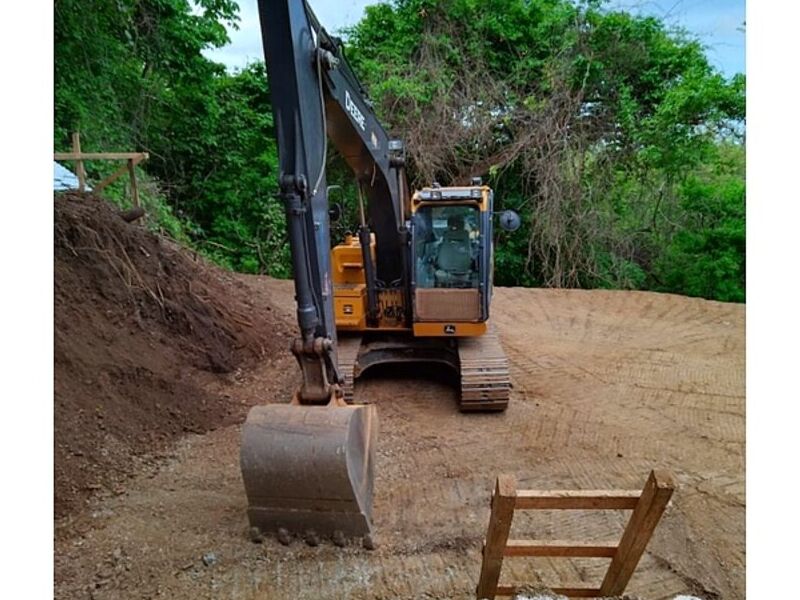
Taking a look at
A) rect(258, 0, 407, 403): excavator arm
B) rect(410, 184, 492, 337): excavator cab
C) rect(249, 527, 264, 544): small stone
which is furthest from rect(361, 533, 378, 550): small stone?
rect(410, 184, 492, 337): excavator cab

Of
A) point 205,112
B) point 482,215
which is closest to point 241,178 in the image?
point 205,112

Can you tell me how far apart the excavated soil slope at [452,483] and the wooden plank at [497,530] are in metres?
0.62

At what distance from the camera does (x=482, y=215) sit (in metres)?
5.46

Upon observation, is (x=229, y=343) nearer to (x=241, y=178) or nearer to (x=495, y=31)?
(x=241, y=178)

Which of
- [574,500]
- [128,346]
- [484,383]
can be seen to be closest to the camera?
[574,500]

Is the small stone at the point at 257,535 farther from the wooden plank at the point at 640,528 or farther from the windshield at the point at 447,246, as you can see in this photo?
the windshield at the point at 447,246

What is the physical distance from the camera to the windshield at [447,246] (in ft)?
18.3

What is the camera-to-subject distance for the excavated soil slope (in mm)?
3117

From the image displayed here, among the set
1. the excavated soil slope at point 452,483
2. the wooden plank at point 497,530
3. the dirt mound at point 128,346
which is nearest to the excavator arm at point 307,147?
the excavated soil slope at point 452,483

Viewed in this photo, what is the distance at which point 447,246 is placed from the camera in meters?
5.66

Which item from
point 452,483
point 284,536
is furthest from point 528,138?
point 284,536

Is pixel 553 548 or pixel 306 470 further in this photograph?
pixel 306 470

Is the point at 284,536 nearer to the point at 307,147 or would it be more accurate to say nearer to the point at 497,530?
the point at 497,530

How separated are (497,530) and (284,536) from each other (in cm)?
146
